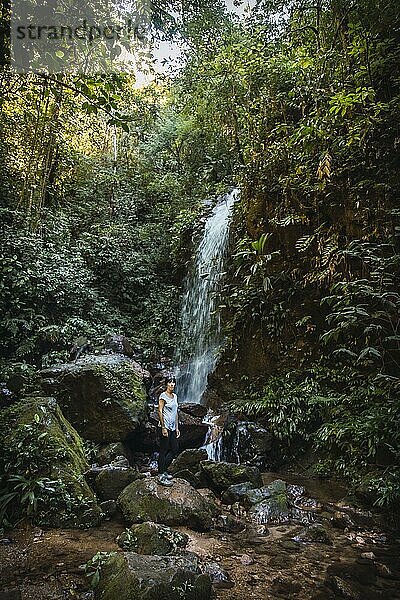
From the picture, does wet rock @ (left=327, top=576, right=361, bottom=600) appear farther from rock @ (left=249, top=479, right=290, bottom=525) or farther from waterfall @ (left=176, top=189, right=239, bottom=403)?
waterfall @ (left=176, top=189, right=239, bottom=403)

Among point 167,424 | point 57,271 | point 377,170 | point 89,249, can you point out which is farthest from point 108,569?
point 89,249

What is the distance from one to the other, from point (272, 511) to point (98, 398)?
3630 mm

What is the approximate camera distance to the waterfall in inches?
408

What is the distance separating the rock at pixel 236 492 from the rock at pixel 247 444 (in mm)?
1456

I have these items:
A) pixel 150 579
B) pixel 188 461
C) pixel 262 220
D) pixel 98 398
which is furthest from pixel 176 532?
pixel 262 220

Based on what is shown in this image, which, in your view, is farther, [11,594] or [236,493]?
[236,493]

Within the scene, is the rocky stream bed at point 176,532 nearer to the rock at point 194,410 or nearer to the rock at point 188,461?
the rock at point 188,461

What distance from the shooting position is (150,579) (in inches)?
115

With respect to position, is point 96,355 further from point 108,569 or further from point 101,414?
point 108,569

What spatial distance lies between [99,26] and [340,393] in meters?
6.66

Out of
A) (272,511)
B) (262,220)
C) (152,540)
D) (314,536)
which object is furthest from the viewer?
(262,220)

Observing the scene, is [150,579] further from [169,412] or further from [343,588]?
[169,412]

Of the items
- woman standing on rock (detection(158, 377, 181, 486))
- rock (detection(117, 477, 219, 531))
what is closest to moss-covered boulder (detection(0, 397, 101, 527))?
rock (detection(117, 477, 219, 531))

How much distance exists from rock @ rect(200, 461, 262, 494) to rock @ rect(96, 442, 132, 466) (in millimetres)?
1492
